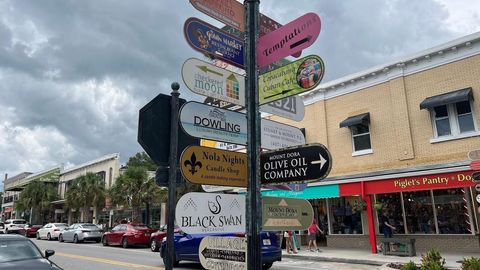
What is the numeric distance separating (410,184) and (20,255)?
43.8 ft

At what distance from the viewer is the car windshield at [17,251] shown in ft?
26.3

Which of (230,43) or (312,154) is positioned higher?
(230,43)

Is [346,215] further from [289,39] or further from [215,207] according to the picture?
[215,207]

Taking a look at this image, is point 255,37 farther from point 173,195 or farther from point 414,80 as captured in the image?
point 414,80

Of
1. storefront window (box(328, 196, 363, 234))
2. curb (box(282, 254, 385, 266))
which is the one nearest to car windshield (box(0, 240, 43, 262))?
curb (box(282, 254, 385, 266))

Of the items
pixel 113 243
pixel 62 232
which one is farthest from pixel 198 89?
pixel 62 232

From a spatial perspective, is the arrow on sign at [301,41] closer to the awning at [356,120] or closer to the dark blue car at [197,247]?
the dark blue car at [197,247]

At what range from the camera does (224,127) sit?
128 inches

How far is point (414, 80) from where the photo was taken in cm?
1711

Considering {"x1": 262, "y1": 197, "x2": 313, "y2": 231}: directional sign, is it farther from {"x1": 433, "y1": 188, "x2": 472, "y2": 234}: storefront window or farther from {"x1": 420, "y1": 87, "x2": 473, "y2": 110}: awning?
{"x1": 433, "y1": 188, "x2": 472, "y2": 234}: storefront window

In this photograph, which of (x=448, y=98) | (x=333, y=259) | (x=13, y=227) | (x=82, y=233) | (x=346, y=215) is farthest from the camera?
(x=13, y=227)

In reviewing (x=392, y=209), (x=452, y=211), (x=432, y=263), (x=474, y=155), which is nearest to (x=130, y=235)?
(x=392, y=209)

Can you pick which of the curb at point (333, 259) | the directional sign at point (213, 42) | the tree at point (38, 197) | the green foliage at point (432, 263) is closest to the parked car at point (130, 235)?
the curb at point (333, 259)

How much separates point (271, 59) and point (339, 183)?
1573 centimetres
